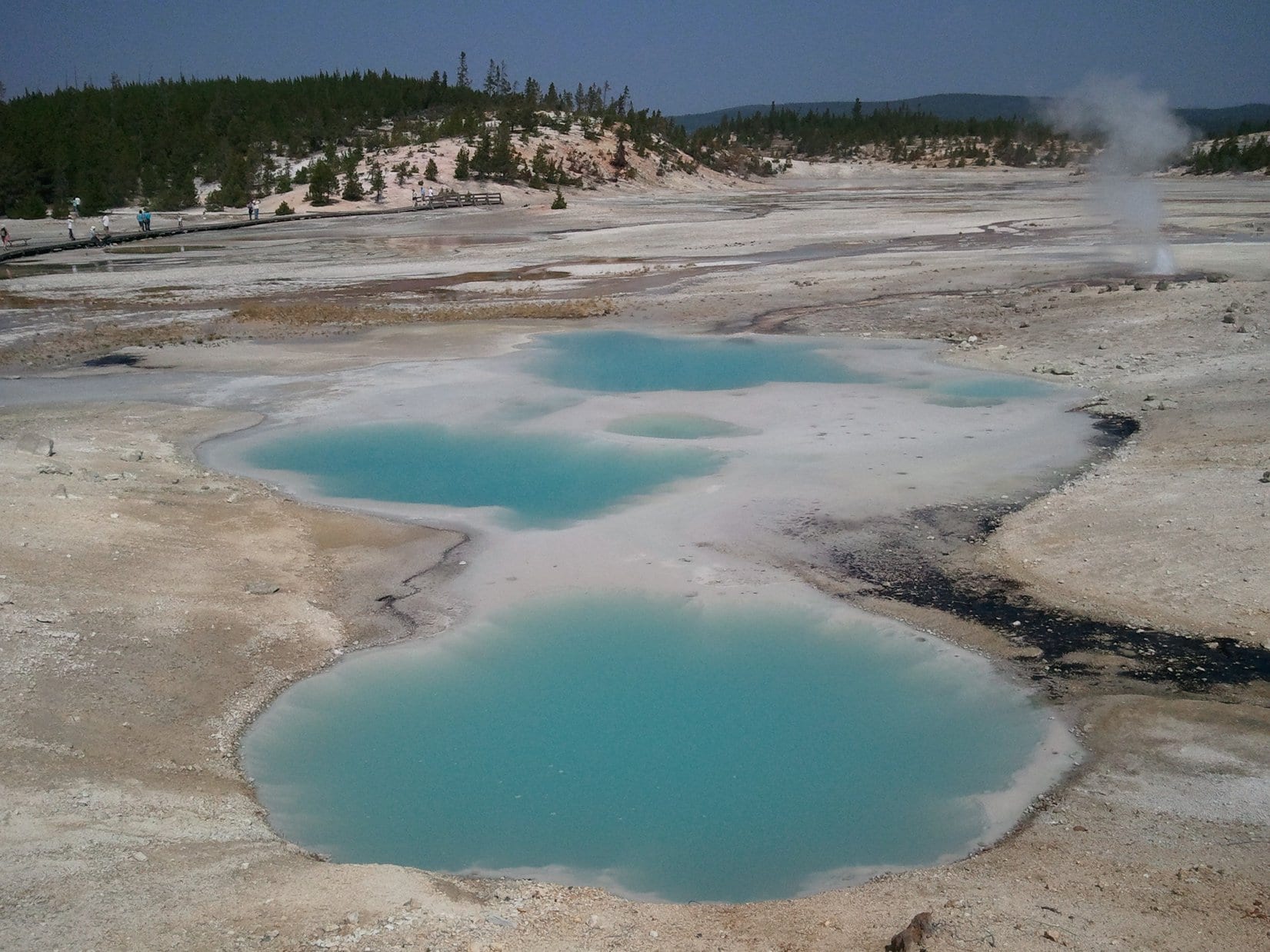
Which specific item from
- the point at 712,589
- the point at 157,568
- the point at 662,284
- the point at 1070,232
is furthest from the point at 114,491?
the point at 1070,232

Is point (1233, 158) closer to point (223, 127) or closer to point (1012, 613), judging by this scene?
point (223, 127)

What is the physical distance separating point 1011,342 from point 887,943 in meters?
15.5

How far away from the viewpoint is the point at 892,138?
9400 cm

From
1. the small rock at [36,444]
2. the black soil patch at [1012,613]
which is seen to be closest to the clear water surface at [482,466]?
the small rock at [36,444]

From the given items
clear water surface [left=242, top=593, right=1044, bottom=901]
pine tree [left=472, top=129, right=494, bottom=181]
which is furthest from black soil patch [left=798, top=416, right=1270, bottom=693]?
pine tree [left=472, top=129, right=494, bottom=181]

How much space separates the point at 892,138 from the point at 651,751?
94194 mm

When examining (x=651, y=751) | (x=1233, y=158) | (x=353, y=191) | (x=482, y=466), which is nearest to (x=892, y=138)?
(x=1233, y=158)

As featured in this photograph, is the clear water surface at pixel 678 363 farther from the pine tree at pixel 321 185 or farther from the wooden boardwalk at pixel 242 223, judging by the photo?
the pine tree at pixel 321 185

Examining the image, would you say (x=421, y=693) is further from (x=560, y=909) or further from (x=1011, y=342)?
(x=1011, y=342)

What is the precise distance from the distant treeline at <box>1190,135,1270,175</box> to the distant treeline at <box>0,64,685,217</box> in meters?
32.1

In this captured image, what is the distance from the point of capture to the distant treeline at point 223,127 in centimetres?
5312

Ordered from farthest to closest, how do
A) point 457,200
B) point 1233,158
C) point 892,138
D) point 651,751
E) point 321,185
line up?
point 892,138 → point 1233,158 → point 457,200 → point 321,185 → point 651,751

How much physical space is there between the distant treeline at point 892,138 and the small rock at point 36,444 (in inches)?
2697

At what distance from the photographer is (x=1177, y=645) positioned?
8.10 metres
